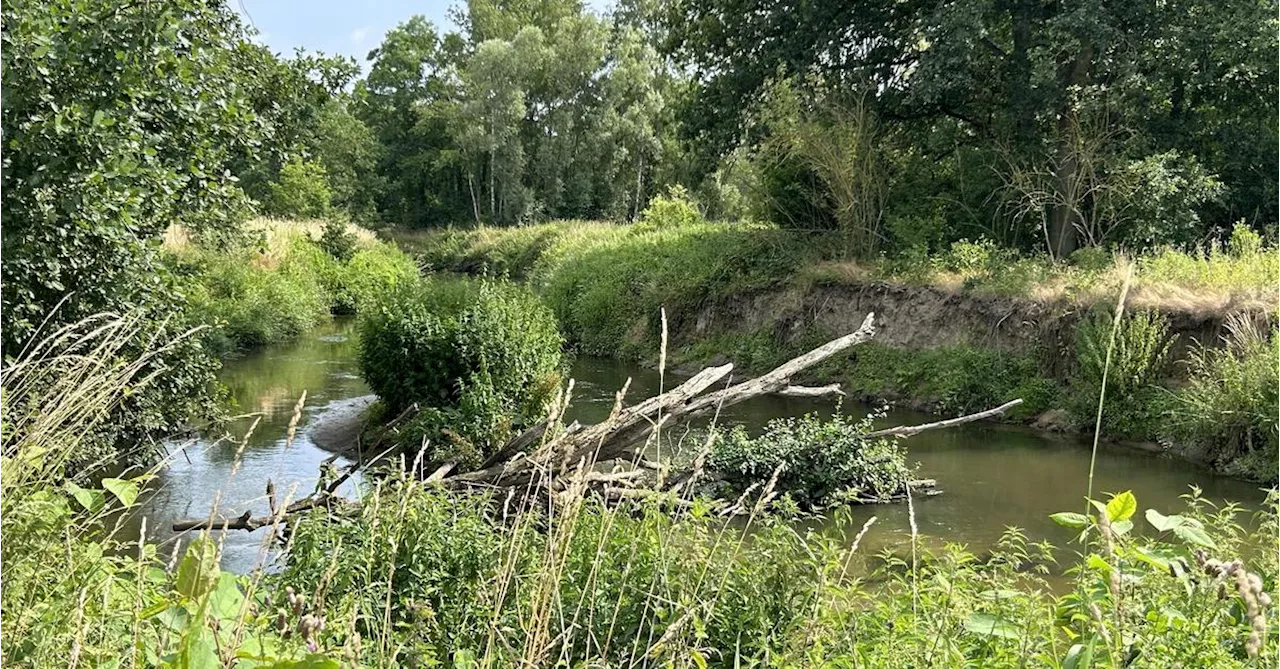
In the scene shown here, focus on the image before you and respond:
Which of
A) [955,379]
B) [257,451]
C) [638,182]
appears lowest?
[257,451]

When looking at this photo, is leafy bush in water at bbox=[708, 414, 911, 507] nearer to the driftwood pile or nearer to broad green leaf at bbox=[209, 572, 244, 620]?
the driftwood pile

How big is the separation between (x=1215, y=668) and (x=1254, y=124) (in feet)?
57.7

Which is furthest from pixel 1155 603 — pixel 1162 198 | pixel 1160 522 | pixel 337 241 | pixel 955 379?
pixel 337 241

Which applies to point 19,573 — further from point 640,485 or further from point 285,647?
point 640,485

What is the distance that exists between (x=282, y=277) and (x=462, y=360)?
14.3 m

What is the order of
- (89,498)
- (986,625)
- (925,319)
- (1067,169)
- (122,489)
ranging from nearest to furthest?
(986,625) < (122,489) < (89,498) < (925,319) < (1067,169)

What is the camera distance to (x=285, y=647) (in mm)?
2561

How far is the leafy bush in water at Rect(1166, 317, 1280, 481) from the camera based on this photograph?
10.4 m

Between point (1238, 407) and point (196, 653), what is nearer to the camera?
point (196, 653)

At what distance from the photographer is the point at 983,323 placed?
15.1 metres

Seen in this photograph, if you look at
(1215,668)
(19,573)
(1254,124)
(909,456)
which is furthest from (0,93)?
(1254,124)

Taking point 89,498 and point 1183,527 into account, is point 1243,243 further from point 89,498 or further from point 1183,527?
point 89,498

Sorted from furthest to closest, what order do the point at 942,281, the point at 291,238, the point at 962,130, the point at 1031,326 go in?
the point at 291,238
the point at 962,130
the point at 942,281
the point at 1031,326

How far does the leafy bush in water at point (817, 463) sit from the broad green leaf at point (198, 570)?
742cm
